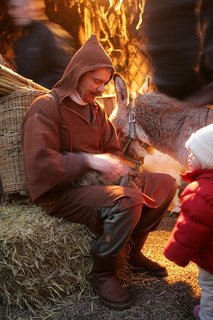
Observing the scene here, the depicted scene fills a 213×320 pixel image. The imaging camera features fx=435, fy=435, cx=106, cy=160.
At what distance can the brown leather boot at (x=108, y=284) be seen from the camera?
98.0 inches

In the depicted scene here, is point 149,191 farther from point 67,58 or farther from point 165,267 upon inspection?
point 67,58

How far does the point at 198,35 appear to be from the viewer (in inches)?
80.3

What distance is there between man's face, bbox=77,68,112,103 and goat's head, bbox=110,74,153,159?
22.7 inches

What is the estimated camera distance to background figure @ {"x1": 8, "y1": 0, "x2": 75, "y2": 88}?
378 centimetres

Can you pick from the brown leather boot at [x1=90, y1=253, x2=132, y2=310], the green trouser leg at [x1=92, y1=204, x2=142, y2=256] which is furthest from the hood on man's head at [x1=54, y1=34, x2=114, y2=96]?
the brown leather boot at [x1=90, y1=253, x2=132, y2=310]

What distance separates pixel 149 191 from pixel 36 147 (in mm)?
810

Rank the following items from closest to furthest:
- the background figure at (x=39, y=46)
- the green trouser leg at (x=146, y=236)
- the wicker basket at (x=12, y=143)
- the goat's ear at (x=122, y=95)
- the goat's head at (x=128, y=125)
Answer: the green trouser leg at (x=146, y=236), the wicker basket at (x=12, y=143), the goat's head at (x=128, y=125), the goat's ear at (x=122, y=95), the background figure at (x=39, y=46)

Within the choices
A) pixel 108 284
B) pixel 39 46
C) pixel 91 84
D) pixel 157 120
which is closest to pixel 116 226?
pixel 108 284

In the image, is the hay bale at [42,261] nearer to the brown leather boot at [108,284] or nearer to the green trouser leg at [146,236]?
the brown leather boot at [108,284]

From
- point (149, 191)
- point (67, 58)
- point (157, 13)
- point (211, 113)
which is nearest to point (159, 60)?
point (157, 13)

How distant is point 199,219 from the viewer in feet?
6.72

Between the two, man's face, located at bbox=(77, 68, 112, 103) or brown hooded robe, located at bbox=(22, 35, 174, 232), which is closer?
brown hooded robe, located at bbox=(22, 35, 174, 232)

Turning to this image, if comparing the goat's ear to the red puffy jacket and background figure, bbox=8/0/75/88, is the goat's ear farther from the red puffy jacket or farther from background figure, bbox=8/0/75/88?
the red puffy jacket

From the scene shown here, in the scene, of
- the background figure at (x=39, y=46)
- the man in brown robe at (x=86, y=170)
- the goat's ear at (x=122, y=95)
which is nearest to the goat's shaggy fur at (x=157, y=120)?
the goat's ear at (x=122, y=95)
